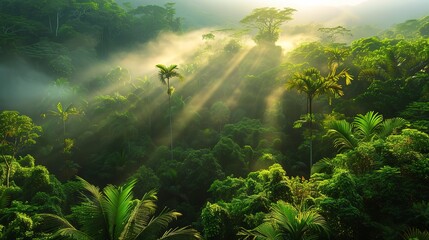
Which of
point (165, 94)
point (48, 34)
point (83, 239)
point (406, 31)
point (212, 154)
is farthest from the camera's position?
point (48, 34)

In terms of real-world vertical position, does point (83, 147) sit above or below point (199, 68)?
below

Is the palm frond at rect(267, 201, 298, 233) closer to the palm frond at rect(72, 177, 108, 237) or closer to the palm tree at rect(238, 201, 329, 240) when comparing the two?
the palm tree at rect(238, 201, 329, 240)

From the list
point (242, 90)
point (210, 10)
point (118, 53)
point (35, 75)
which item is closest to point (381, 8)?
point (210, 10)

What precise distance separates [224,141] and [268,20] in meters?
22.3

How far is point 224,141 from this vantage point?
25.2m

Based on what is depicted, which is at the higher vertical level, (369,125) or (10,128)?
(369,125)

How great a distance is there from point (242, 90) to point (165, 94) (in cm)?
838

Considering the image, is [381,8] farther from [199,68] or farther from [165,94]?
[165,94]

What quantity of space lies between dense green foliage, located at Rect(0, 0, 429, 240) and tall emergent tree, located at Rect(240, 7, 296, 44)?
0.20m

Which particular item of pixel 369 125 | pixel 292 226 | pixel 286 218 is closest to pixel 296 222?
pixel 292 226

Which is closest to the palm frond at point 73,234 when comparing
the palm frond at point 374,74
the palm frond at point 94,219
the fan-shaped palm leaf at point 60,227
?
the fan-shaped palm leaf at point 60,227

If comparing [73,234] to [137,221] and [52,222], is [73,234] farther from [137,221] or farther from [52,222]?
[137,221]

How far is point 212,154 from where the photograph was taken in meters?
24.0

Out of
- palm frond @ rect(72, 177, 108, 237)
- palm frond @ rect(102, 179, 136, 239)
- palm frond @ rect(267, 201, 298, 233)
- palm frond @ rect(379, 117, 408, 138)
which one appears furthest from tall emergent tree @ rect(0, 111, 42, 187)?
palm frond @ rect(379, 117, 408, 138)
